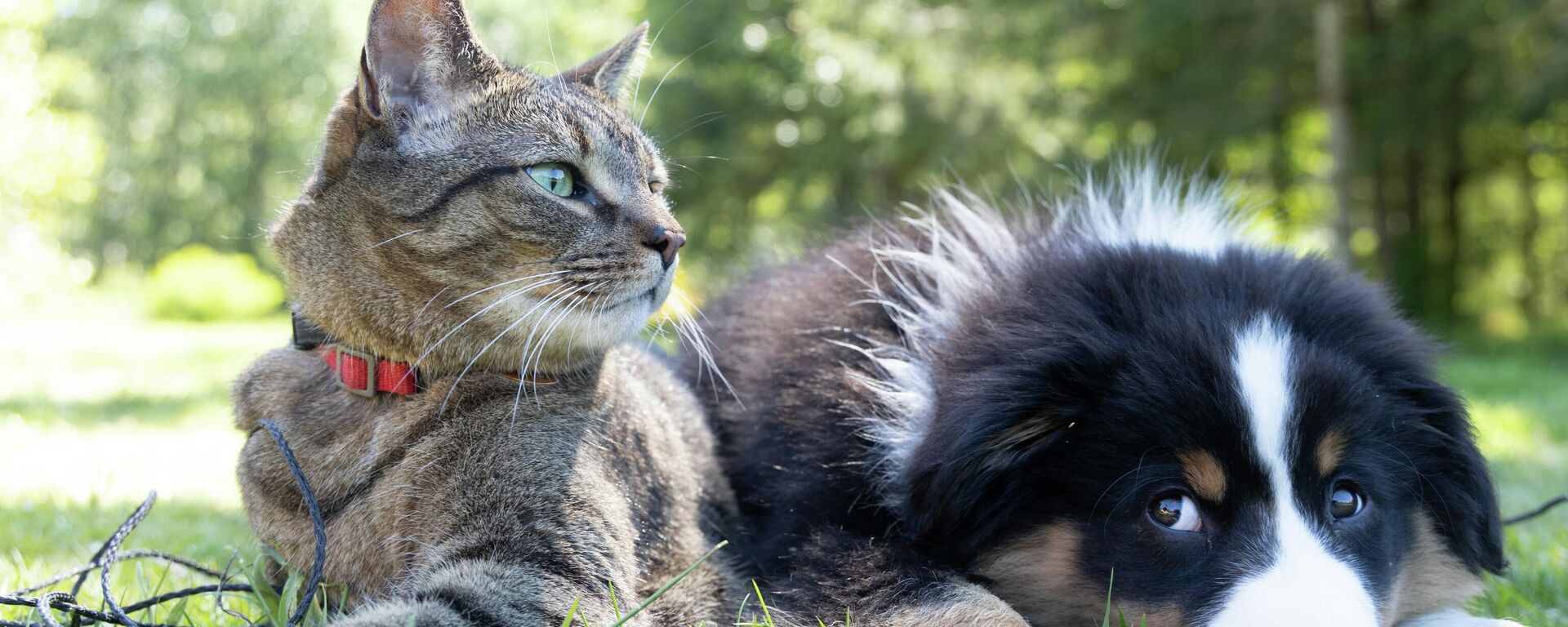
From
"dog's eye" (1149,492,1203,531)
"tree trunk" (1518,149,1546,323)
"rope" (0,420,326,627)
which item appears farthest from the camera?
"tree trunk" (1518,149,1546,323)

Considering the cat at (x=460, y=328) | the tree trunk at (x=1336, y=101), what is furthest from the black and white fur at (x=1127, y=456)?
the tree trunk at (x=1336, y=101)

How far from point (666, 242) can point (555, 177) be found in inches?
11.0

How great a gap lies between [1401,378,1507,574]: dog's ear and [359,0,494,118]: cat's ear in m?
2.31

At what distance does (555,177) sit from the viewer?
2320 millimetres

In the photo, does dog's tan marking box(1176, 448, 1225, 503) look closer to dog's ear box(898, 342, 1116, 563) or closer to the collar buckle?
dog's ear box(898, 342, 1116, 563)

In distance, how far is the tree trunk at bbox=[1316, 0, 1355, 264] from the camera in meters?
13.0

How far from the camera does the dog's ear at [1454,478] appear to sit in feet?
8.38

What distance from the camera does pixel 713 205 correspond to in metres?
14.5

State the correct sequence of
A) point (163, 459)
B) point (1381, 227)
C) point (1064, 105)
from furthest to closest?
1. point (1381, 227)
2. point (1064, 105)
3. point (163, 459)

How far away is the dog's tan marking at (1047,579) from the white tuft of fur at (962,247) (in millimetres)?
297

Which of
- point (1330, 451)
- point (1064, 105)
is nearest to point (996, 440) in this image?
point (1330, 451)

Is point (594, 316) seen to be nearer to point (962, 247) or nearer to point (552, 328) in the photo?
point (552, 328)

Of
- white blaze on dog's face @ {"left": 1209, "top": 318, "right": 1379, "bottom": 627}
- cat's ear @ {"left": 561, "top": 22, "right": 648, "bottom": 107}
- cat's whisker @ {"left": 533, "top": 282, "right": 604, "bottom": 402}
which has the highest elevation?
cat's ear @ {"left": 561, "top": 22, "right": 648, "bottom": 107}

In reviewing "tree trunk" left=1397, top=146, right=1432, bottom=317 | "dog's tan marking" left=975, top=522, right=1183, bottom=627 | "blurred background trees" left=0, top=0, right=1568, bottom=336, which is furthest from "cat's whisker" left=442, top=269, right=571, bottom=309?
"tree trunk" left=1397, top=146, right=1432, bottom=317
